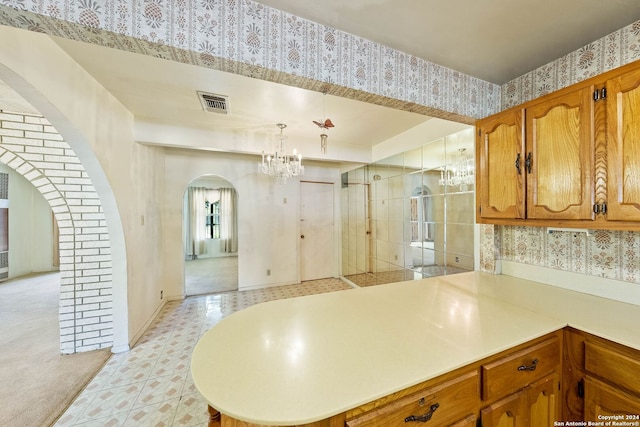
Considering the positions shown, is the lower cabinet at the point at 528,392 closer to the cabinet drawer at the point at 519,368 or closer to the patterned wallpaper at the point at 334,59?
Answer: the cabinet drawer at the point at 519,368

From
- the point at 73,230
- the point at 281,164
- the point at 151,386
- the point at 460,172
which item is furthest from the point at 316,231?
the point at 73,230

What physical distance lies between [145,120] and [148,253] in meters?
1.64

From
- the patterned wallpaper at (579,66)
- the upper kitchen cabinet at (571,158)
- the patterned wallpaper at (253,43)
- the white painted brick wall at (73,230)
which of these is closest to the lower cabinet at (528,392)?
the upper kitchen cabinet at (571,158)

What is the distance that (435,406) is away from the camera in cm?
79

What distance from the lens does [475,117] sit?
1.75 meters

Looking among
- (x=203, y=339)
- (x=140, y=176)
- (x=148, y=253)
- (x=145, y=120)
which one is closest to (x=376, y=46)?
(x=203, y=339)

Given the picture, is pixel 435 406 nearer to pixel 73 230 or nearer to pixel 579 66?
pixel 579 66

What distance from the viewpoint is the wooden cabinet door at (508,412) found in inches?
35.7

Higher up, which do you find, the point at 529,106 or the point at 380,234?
the point at 529,106

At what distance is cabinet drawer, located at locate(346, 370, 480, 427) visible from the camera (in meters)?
0.70

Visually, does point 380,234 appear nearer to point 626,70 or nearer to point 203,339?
point 626,70

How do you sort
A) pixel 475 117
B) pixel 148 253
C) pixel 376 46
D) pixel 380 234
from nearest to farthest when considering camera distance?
1. pixel 376 46
2. pixel 475 117
3. pixel 148 253
4. pixel 380 234

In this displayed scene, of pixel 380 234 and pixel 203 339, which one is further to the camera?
pixel 380 234

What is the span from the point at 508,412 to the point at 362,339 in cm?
68
